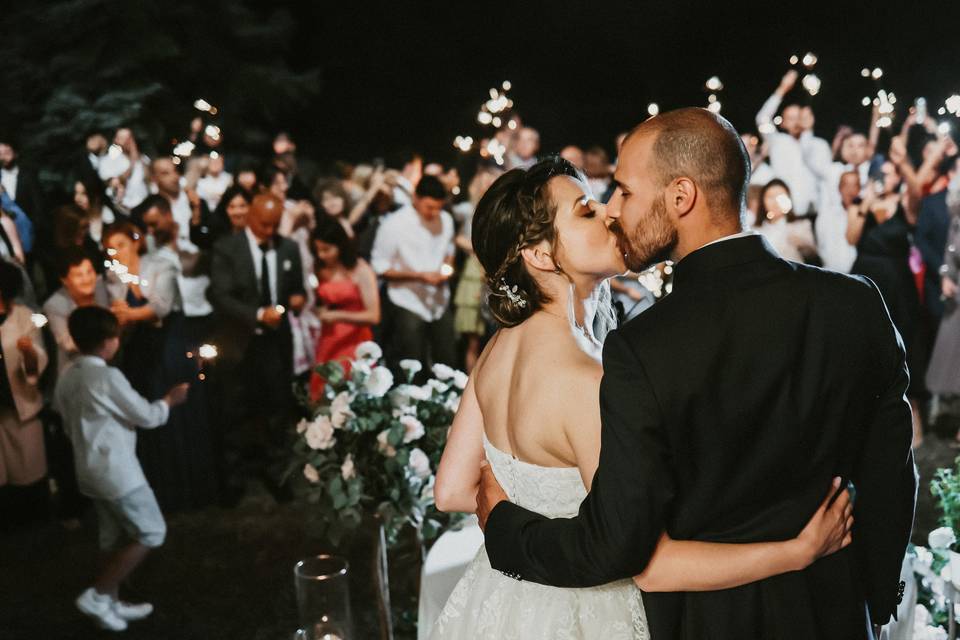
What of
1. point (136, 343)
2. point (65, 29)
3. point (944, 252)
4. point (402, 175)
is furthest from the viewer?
point (65, 29)

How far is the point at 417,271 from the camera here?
20.4 feet

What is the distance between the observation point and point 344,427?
289 cm

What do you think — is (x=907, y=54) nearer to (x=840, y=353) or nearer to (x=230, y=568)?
(x=230, y=568)

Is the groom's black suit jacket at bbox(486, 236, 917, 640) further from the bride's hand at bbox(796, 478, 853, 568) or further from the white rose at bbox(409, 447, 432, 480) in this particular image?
the white rose at bbox(409, 447, 432, 480)

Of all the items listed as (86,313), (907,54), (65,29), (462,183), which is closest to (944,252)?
(907,54)

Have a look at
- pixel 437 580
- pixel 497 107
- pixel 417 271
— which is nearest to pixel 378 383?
pixel 437 580

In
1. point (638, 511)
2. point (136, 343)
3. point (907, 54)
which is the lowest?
point (136, 343)

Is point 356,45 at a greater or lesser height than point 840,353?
greater

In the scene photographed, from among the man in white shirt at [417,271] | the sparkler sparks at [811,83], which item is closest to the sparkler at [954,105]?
the sparkler sparks at [811,83]

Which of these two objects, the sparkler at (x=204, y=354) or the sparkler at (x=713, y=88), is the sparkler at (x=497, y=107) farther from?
the sparkler at (x=204, y=354)

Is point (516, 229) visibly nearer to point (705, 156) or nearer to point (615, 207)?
point (615, 207)

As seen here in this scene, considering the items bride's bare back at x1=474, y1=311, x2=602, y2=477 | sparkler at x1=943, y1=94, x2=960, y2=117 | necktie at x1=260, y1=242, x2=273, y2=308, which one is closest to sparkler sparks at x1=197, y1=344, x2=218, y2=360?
necktie at x1=260, y1=242, x2=273, y2=308

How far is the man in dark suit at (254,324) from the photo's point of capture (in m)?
5.08

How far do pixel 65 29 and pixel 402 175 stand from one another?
13.7ft
